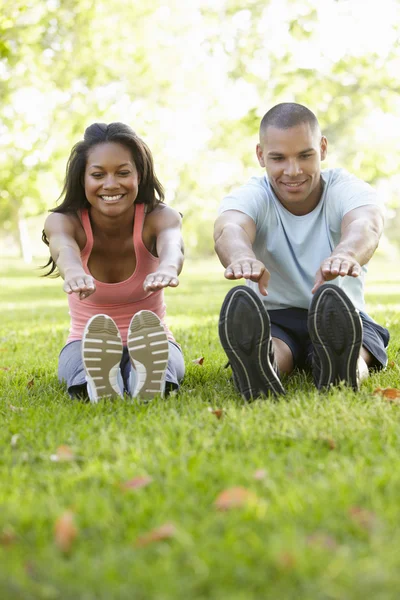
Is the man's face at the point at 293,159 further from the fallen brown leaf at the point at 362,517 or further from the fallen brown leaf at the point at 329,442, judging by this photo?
the fallen brown leaf at the point at 362,517

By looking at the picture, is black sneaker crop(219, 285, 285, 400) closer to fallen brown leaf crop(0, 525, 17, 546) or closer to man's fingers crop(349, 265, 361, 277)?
man's fingers crop(349, 265, 361, 277)

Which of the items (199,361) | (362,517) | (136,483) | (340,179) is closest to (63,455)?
(136,483)

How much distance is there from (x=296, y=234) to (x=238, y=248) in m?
0.63

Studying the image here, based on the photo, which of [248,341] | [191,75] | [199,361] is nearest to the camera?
[248,341]

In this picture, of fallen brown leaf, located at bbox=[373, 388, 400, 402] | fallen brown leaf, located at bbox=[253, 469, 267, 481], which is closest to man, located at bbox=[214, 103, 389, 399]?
fallen brown leaf, located at bbox=[373, 388, 400, 402]

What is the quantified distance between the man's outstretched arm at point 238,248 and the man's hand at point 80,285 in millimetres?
655

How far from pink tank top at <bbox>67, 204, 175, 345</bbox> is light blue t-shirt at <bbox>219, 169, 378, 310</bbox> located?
0.54 metres

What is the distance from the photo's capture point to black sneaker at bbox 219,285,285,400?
9.93 feet

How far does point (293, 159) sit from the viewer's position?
3.69m

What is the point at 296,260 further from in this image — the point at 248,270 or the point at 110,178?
the point at 110,178

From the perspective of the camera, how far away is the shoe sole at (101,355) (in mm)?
3301

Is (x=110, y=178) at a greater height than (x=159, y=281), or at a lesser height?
greater

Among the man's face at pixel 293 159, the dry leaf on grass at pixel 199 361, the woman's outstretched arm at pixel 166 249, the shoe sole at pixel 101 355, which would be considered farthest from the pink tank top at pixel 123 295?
the man's face at pixel 293 159

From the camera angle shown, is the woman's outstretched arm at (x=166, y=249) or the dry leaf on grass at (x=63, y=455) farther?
the woman's outstretched arm at (x=166, y=249)
